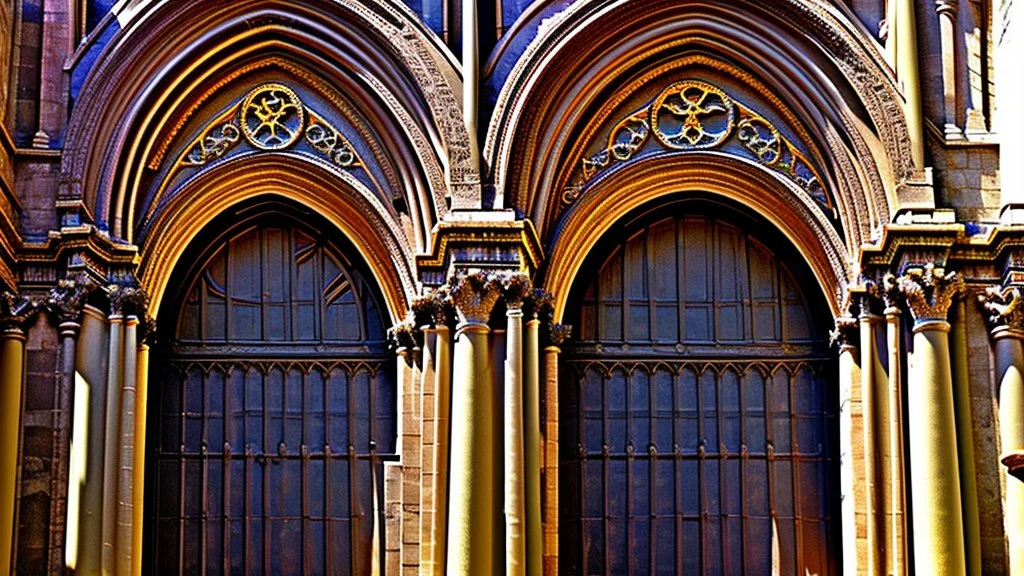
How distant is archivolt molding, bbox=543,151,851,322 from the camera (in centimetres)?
2627

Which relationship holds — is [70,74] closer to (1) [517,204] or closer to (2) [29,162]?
(2) [29,162]

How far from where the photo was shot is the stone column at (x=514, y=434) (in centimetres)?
2456

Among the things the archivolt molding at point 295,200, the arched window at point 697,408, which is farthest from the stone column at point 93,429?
the arched window at point 697,408

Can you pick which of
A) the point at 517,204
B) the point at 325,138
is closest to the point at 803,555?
the point at 517,204

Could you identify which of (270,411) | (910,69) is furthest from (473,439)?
(910,69)

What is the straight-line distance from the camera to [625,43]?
26344 millimetres

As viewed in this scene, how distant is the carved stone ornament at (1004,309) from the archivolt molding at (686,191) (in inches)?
71.6

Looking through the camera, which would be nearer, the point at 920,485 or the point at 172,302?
the point at 920,485

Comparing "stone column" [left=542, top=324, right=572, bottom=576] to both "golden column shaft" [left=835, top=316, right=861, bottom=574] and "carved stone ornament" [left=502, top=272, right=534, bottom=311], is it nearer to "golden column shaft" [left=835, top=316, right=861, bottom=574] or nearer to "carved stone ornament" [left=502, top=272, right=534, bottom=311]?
"carved stone ornament" [left=502, top=272, right=534, bottom=311]

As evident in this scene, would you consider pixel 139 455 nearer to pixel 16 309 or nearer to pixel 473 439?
pixel 16 309

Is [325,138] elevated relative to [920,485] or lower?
elevated

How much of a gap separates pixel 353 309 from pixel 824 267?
552 cm

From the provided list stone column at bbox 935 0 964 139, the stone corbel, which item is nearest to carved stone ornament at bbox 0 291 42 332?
the stone corbel

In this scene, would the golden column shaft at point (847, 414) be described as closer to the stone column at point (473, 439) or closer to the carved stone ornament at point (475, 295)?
the stone column at point (473, 439)
